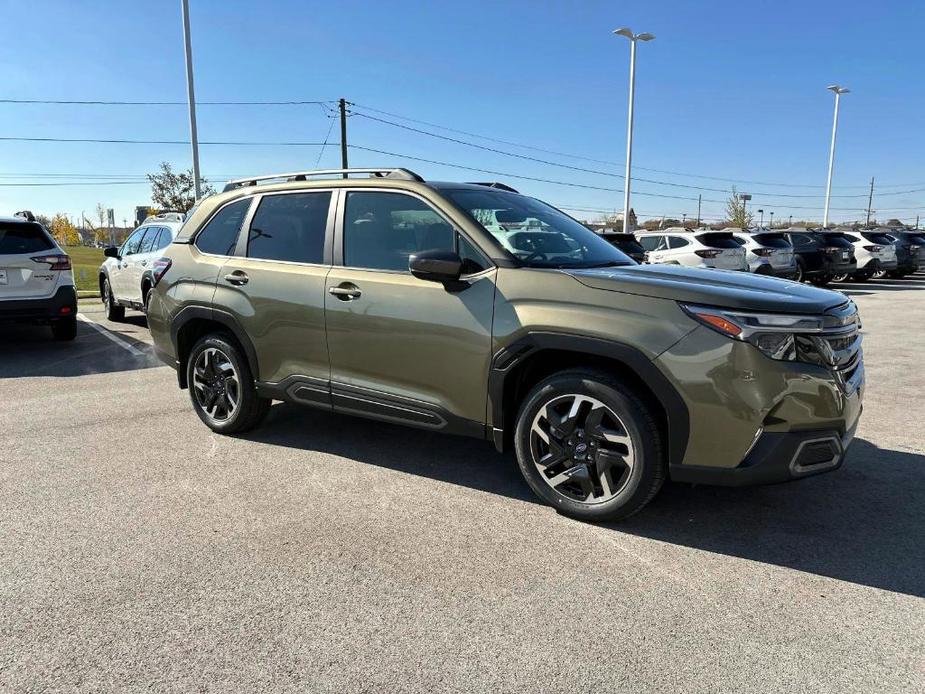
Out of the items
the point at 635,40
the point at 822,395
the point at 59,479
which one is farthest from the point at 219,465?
the point at 635,40

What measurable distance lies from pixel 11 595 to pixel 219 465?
1.69 m

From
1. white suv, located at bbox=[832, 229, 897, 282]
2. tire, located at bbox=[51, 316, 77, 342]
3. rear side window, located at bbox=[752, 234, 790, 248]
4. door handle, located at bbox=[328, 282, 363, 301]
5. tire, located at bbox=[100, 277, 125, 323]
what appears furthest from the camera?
white suv, located at bbox=[832, 229, 897, 282]

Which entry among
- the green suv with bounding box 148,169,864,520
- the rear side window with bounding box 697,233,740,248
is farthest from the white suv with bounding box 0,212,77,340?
the rear side window with bounding box 697,233,740,248

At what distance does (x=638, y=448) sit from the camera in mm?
3303

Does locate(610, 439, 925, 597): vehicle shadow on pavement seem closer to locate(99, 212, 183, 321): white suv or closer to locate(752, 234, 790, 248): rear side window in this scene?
locate(99, 212, 183, 321): white suv

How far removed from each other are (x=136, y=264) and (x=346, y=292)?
25.1 feet

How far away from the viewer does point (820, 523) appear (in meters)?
3.58

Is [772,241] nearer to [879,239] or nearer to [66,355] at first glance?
[879,239]

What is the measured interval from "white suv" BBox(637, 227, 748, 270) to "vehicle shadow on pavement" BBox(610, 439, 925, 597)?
11595 millimetres

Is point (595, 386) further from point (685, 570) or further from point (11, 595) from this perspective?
point (11, 595)

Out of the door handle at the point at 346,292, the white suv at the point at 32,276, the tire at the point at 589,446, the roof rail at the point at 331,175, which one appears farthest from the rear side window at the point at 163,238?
the tire at the point at 589,446

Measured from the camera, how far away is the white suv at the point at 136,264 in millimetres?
10125

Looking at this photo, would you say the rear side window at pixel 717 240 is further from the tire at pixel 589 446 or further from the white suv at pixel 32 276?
the tire at pixel 589 446

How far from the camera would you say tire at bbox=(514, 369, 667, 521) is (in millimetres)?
3309
